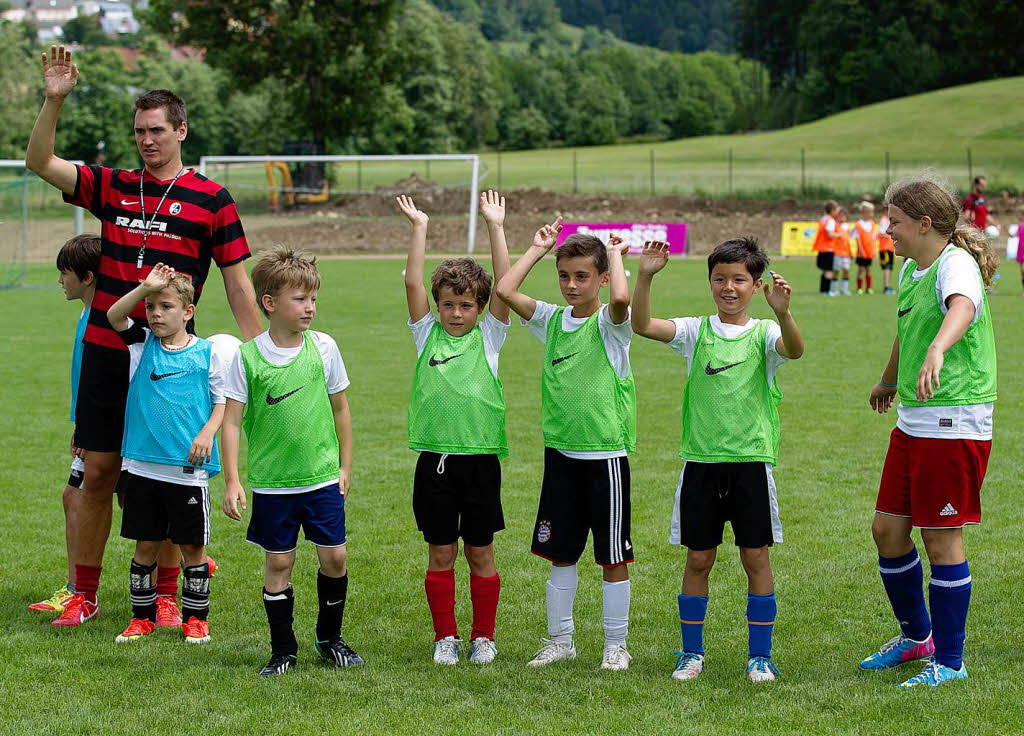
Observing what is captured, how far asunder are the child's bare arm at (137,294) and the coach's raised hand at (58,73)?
90 centimetres

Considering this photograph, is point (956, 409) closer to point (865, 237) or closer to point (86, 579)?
point (86, 579)

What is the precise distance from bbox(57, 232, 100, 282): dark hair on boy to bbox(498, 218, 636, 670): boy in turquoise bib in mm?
2200

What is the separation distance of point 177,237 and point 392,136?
72643mm

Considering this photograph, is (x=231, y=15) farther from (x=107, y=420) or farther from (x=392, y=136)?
(x=107, y=420)

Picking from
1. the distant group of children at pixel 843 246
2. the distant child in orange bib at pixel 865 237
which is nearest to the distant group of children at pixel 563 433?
the distant group of children at pixel 843 246

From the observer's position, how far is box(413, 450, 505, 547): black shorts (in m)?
4.97

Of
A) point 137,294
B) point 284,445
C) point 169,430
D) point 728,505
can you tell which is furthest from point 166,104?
point 728,505

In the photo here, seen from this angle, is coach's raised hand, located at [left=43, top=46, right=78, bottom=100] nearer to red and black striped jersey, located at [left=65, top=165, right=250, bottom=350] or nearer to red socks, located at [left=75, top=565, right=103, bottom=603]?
red and black striped jersey, located at [left=65, top=165, right=250, bottom=350]

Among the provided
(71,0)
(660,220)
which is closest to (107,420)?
(660,220)

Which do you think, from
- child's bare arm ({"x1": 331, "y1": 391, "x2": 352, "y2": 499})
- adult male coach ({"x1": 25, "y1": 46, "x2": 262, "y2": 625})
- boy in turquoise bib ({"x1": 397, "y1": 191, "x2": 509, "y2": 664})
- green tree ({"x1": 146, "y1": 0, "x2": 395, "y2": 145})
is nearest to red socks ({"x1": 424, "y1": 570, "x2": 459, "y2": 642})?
boy in turquoise bib ({"x1": 397, "y1": 191, "x2": 509, "y2": 664})

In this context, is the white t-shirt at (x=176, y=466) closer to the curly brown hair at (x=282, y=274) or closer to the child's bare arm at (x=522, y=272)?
the curly brown hair at (x=282, y=274)

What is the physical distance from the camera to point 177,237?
5.29 meters

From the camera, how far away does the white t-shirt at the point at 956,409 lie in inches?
175

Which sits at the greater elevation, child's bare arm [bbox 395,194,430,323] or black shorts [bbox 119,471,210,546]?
child's bare arm [bbox 395,194,430,323]
